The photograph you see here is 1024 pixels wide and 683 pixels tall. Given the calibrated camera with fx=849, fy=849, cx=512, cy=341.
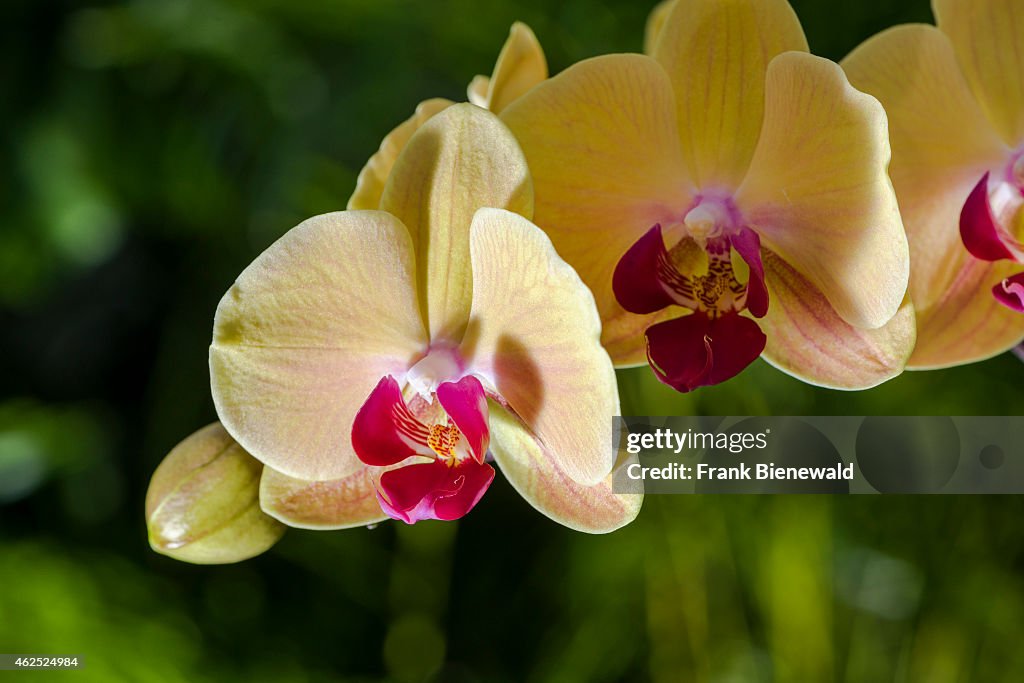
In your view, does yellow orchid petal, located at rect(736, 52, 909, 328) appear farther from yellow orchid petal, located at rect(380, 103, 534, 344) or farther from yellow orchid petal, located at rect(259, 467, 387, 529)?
yellow orchid petal, located at rect(259, 467, 387, 529)

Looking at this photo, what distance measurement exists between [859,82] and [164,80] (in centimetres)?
83

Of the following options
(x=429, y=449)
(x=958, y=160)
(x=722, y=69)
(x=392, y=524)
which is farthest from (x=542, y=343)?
(x=392, y=524)

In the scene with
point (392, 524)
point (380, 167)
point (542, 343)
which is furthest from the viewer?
point (392, 524)

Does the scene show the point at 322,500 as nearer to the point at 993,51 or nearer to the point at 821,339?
the point at 821,339

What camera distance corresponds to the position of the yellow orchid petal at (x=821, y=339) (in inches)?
17.7

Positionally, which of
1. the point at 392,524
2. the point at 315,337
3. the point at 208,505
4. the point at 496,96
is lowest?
the point at 392,524

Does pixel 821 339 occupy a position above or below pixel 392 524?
above

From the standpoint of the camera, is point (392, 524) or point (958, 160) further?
point (392, 524)

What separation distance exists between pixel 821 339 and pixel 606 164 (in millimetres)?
154

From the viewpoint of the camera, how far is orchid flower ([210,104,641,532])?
386mm

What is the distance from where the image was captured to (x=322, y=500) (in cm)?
48

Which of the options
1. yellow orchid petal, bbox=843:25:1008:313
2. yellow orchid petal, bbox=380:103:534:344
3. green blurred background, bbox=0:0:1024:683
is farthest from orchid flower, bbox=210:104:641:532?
green blurred background, bbox=0:0:1024:683

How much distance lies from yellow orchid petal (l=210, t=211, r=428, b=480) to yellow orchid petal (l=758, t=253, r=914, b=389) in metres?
0.20

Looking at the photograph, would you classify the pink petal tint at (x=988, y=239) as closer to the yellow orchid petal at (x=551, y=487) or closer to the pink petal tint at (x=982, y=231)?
the pink petal tint at (x=982, y=231)
